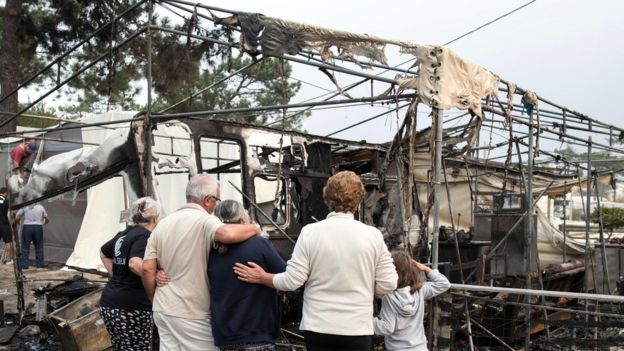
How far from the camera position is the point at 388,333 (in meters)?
4.14

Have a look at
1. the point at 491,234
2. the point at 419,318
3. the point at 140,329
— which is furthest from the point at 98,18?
the point at 419,318

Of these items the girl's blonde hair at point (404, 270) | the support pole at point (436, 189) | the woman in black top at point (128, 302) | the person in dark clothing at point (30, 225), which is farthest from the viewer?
the person in dark clothing at point (30, 225)

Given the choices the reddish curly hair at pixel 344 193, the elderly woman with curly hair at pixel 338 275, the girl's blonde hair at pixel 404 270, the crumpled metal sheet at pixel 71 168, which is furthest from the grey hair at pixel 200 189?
the crumpled metal sheet at pixel 71 168

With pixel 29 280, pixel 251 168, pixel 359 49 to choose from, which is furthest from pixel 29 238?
pixel 359 49

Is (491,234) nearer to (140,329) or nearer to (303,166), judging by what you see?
(303,166)

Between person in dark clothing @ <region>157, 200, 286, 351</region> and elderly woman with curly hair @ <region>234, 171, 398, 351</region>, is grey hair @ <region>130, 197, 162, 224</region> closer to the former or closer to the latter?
person in dark clothing @ <region>157, 200, 286, 351</region>

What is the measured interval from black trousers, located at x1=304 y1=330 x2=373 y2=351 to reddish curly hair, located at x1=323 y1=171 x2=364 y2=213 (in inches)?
28.9

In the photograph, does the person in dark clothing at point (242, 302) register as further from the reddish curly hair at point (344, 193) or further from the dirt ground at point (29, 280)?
the dirt ground at point (29, 280)

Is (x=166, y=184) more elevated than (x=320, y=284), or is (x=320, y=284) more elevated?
(x=166, y=184)

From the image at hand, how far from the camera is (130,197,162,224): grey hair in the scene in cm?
463

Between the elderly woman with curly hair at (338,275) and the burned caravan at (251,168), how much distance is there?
9.62ft

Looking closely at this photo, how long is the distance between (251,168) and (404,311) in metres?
4.46

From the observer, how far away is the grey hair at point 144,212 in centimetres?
463

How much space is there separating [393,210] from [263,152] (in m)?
2.35
